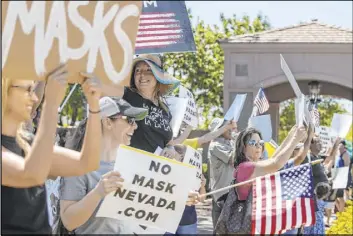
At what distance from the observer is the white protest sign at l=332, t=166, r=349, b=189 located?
14.8 metres

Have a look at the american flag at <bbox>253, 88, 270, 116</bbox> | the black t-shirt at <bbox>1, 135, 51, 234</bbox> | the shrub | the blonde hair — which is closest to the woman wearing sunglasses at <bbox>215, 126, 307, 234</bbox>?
the american flag at <bbox>253, 88, 270, 116</bbox>

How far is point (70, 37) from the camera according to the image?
3.64m

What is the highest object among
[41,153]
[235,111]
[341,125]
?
[41,153]

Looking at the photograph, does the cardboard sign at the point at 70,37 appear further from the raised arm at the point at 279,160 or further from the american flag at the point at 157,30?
the raised arm at the point at 279,160

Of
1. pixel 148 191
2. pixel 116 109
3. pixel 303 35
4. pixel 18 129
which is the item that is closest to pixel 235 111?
pixel 116 109

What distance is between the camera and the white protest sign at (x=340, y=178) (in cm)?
1481

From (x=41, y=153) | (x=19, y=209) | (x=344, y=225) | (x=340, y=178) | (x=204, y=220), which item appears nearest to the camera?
(x=41, y=153)

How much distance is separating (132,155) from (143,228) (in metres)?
Answer: 0.43

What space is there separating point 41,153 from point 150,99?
316 cm

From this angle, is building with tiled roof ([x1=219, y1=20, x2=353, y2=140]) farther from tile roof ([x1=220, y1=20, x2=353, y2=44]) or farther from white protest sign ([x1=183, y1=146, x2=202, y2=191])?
white protest sign ([x1=183, y1=146, x2=202, y2=191])

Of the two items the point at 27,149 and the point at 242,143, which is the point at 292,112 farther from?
the point at 27,149

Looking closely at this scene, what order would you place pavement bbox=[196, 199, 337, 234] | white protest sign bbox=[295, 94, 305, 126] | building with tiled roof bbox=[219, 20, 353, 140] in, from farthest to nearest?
building with tiled roof bbox=[219, 20, 353, 140] < pavement bbox=[196, 199, 337, 234] < white protest sign bbox=[295, 94, 305, 126]

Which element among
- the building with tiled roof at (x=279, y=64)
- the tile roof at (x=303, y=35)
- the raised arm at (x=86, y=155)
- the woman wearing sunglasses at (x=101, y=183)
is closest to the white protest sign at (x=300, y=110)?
the woman wearing sunglasses at (x=101, y=183)

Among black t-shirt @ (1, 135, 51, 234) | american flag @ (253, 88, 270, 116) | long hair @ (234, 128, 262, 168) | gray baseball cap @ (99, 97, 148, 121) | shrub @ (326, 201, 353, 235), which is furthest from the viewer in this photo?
shrub @ (326, 201, 353, 235)
